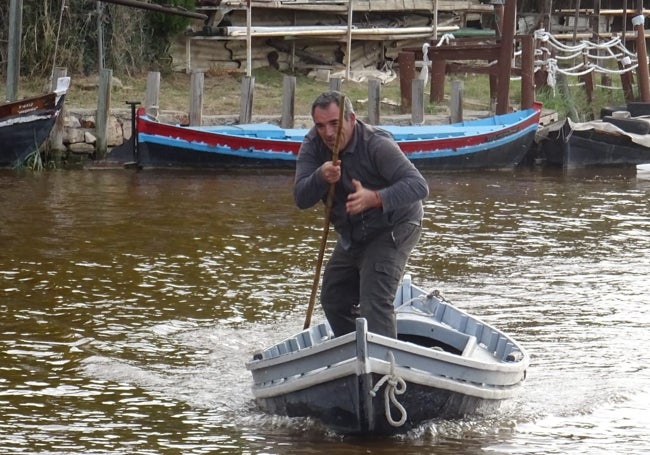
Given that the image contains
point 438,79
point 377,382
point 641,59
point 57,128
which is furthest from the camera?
point 641,59

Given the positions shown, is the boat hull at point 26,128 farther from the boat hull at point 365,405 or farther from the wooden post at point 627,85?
the boat hull at point 365,405

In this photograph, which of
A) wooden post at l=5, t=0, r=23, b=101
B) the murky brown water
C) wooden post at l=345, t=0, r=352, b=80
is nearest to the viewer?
the murky brown water

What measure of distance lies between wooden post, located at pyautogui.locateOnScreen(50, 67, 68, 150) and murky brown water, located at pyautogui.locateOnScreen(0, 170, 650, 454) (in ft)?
2.53

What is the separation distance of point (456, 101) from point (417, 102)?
80 cm

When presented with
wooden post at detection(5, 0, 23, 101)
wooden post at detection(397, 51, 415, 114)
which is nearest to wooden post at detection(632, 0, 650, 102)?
wooden post at detection(397, 51, 415, 114)

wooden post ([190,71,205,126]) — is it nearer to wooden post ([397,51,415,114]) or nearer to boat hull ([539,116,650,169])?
wooden post ([397,51,415,114])

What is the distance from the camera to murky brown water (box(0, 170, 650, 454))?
328 inches

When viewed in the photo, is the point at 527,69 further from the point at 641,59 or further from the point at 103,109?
Answer: the point at 103,109

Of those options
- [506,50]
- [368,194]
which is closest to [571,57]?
[506,50]

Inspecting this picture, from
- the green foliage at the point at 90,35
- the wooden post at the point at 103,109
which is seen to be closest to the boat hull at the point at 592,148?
the green foliage at the point at 90,35

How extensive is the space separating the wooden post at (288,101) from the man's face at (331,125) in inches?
541

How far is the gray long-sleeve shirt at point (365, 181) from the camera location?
7852 mm

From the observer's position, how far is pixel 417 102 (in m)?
22.6

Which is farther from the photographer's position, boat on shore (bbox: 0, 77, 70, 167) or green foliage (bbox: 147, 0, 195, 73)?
green foliage (bbox: 147, 0, 195, 73)
